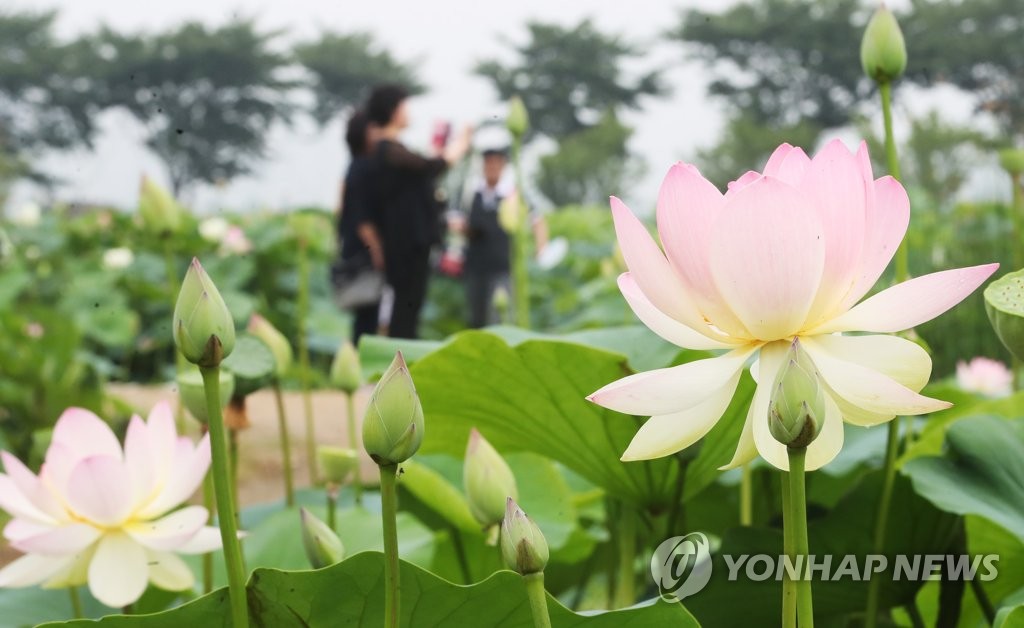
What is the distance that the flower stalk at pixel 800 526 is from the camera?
0.32m

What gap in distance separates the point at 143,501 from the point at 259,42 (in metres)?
22.7

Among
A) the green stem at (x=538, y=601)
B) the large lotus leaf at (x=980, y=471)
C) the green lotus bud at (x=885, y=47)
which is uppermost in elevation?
the green lotus bud at (x=885, y=47)

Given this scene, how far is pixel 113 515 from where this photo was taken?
559 millimetres

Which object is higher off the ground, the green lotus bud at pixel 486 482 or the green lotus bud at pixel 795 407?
the green lotus bud at pixel 795 407

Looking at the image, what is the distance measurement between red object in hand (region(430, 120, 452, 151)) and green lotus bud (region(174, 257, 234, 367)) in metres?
2.91

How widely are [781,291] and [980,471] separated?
0.30m

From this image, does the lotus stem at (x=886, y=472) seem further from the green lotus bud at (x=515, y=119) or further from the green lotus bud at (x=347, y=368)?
the green lotus bud at (x=515, y=119)

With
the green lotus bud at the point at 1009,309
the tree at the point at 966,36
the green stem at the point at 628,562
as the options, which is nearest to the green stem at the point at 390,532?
the green lotus bud at the point at 1009,309

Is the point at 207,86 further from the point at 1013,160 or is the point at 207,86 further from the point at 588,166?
the point at 1013,160

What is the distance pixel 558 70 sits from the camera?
77.5ft

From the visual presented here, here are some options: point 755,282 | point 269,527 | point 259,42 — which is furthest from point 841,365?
point 259,42

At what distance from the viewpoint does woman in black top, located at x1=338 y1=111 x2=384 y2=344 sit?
10.1 ft

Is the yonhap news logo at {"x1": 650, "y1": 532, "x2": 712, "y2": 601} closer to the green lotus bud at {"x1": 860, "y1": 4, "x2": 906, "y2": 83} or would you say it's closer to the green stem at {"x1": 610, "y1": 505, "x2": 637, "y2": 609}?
the green stem at {"x1": 610, "y1": 505, "x2": 637, "y2": 609}

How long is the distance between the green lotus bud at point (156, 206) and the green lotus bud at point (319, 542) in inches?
17.4
